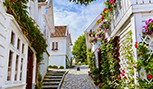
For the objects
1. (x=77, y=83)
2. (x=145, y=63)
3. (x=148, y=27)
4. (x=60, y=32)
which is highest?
(x=60, y=32)

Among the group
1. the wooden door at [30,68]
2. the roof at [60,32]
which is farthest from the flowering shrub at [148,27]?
the roof at [60,32]

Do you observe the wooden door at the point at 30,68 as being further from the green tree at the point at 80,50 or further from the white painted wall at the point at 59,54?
the green tree at the point at 80,50

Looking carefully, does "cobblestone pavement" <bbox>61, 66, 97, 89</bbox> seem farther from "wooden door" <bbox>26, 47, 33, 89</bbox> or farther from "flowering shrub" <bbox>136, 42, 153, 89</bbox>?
"flowering shrub" <bbox>136, 42, 153, 89</bbox>

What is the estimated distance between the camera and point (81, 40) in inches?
1267

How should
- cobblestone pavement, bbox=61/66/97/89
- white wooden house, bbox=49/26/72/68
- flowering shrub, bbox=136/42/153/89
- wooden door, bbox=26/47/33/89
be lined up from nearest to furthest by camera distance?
flowering shrub, bbox=136/42/153/89, wooden door, bbox=26/47/33/89, cobblestone pavement, bbox=61/66/97/89, white wooden house, bbox=49/26/72/68

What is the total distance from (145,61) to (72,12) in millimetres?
3096

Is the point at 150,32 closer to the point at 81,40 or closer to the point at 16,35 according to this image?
the point at 16,35

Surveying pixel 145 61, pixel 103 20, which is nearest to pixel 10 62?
pixel 145 61

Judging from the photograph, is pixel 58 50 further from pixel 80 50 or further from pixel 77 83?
pixel 80 50

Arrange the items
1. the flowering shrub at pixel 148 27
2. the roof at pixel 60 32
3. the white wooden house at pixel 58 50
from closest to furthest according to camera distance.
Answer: the flowering shrub at pixel 148 27
the white wooden house at pixel 58 50
the roof at pixel 60 32

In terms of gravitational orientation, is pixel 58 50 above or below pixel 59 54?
above

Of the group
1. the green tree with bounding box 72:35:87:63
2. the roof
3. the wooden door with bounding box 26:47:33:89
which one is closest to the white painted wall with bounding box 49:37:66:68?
the roof

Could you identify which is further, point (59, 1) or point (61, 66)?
point (61, 66)

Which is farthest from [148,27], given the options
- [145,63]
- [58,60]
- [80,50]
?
[80,50]
